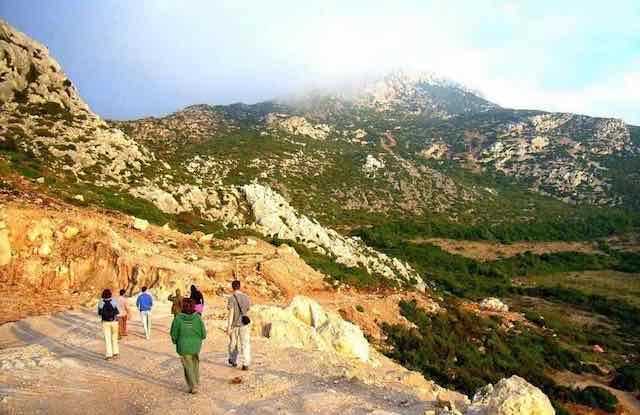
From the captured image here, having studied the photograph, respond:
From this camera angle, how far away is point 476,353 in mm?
35156

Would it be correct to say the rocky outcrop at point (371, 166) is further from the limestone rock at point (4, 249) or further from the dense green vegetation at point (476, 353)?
the limestone rock at point (4, 249)

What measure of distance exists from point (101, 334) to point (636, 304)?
234 ft

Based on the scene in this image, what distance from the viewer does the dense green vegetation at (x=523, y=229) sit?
104 metres

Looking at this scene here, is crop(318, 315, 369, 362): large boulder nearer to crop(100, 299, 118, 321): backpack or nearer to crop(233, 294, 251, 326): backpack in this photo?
crop(233, 294, 251, 326): backpack

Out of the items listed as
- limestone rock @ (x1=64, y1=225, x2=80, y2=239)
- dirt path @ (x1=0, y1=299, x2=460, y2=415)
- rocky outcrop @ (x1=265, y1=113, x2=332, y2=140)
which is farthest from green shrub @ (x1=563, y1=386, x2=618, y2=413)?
rocky outcrop @ (x1=265, y1=113, x2=332, y2=140)

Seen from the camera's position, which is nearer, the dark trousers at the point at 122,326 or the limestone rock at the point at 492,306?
the dark trousers at the point at 122,326

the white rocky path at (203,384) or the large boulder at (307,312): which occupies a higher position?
the white rocky path at (203,384)

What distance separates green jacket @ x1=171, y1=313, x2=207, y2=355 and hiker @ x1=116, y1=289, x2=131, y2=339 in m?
5.47

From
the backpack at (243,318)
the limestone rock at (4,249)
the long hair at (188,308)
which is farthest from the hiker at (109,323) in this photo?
the limestone rock at (4,249)

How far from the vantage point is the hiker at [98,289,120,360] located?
1209cm

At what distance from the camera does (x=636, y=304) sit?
64.1 metres

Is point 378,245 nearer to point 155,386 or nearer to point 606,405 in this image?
point 606,405

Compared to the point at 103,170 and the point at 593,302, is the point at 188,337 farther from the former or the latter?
the point at 593,302

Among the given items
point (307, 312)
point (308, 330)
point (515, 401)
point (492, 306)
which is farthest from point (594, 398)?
point (515, 401)
